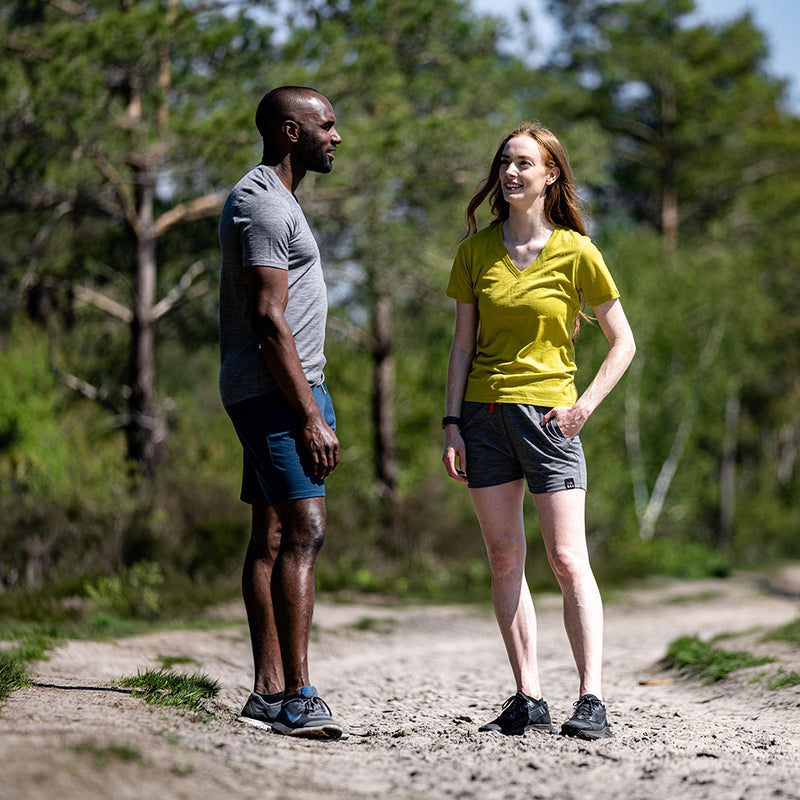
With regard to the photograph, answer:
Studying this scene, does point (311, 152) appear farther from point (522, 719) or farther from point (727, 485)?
point (727, 485)

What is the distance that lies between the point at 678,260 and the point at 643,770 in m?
19.9

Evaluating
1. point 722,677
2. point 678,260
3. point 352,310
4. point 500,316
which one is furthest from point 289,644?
point 678,260

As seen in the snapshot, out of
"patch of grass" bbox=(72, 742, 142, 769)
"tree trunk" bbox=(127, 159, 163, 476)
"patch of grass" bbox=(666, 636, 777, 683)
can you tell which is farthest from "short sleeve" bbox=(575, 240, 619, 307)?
"tree trunk" bbox=(127, 159, 163, 476)

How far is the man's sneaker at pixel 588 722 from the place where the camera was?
3643 mm

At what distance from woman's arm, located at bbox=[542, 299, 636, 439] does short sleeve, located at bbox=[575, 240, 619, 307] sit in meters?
0.05

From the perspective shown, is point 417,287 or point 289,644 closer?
point 289,644

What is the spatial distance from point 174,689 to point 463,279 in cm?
203

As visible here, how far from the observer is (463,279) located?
4066 millimetres

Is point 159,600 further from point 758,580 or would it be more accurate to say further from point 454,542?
point 758,580

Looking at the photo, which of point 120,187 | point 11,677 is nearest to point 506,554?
point 11,677

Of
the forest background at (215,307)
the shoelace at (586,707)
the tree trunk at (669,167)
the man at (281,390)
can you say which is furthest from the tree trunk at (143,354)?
the tree trunk at (669,167)

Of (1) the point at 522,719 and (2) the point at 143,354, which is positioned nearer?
(1) the point at 522,719

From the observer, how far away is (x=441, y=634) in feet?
29.8

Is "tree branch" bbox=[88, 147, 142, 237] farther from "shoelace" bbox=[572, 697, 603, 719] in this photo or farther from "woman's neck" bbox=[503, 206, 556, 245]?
"shoelace" bbox=[572, 697, 603, 719]
